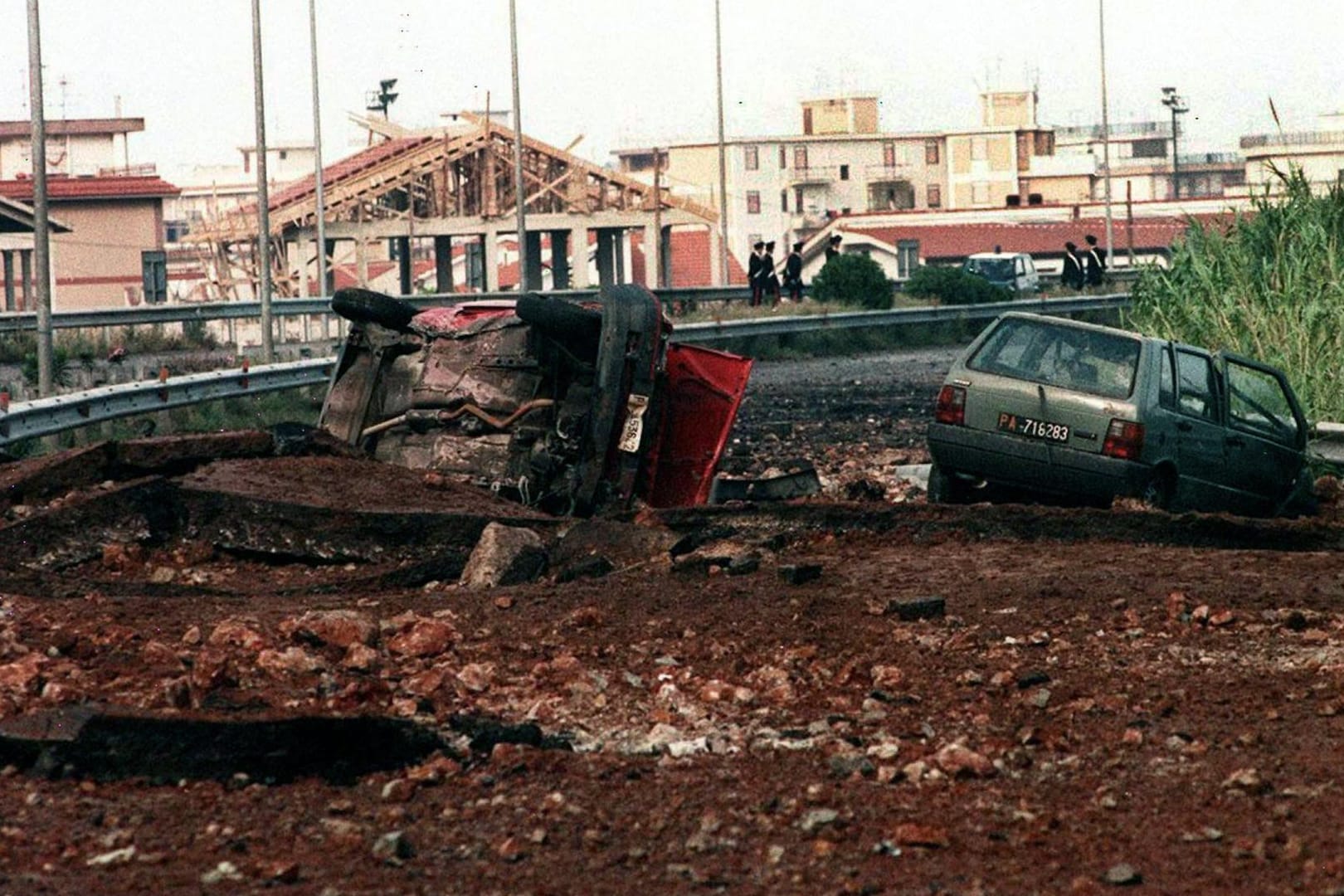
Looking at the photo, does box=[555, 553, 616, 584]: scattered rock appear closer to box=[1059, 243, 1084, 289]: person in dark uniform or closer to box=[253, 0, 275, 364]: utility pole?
box=[253, 0, 275, 364]: utility pole

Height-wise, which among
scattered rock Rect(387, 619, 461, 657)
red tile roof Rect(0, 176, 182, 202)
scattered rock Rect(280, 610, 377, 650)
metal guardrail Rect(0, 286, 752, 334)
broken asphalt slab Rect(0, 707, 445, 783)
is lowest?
broken asphalt slab Rect(0, 707, 445, 783)

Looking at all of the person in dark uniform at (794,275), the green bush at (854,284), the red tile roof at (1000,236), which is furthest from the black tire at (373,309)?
the red tile roof at (1000,236)

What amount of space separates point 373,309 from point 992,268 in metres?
45.8

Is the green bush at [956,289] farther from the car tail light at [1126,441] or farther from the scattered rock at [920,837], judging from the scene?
the scattered rock at [920,837]

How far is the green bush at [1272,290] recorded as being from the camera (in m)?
20.0

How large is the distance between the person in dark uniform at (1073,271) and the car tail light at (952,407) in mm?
38697

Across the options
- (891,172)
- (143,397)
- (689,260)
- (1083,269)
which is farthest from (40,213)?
(891,172)

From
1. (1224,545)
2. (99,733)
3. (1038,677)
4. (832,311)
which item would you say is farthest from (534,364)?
(832,311)

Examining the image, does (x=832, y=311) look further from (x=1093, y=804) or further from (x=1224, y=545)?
(x=1093, y=804)

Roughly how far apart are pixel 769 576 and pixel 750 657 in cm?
189

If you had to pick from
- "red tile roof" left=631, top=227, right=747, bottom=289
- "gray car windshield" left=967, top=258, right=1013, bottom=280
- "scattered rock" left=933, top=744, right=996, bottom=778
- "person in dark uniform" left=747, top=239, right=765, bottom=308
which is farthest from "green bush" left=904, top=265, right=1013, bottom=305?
"red tile roof" left=631, top=227, right=747, bottom=289

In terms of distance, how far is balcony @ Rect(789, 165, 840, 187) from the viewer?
127 m

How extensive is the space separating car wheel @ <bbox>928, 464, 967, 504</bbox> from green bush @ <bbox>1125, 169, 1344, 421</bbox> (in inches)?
219

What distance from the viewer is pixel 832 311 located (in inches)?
1804
